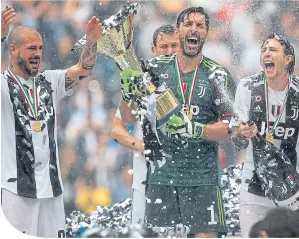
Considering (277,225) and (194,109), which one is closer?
(277,225)

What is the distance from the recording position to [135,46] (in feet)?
11.0

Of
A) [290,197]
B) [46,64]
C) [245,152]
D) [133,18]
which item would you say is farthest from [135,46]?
[290,197]

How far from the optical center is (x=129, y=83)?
3.36 metres

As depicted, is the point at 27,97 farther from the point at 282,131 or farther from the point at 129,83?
the point at 282,131


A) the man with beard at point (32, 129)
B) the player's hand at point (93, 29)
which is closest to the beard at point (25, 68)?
the man with beard at point (32, 129)

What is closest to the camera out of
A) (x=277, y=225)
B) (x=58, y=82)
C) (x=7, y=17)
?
A: (x=277, y=225)

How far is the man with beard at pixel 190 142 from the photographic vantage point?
132 inches

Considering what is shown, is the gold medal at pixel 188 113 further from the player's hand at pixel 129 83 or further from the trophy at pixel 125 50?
the player's hand at pixel 129 83

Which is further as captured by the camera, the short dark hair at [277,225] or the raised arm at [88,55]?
the raised arm at [88,55]

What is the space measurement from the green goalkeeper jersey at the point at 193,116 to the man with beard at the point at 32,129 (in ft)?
0.96

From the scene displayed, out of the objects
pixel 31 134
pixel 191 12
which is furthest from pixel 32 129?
pixel 191 12

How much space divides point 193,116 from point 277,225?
694mm

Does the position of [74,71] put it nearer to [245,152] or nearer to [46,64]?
[46,64]

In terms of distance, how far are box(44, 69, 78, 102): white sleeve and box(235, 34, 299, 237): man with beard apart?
0.63 m
